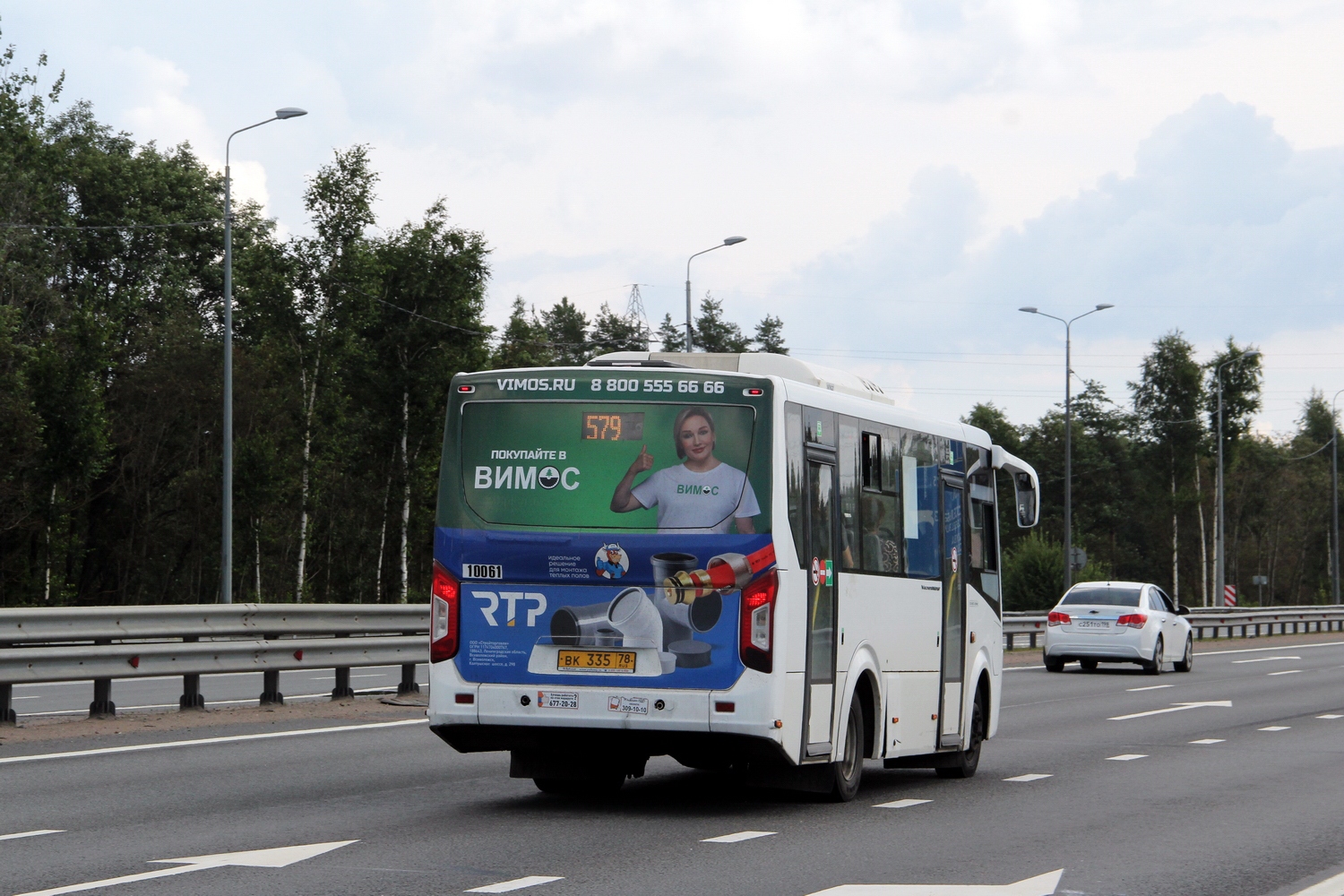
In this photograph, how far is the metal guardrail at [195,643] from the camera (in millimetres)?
14445

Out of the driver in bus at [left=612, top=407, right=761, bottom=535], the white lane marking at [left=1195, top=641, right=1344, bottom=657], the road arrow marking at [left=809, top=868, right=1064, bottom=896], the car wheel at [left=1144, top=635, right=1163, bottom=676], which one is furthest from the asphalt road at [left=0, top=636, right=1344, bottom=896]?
the white lane marking at [left=1195, top=641, right=1344, bottom=657]

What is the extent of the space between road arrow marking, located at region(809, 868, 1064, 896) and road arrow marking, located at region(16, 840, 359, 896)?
2515 mm

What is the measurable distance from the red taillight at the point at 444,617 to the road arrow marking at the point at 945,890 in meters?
A: 3.57

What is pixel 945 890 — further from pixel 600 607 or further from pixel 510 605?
pixel 510 605

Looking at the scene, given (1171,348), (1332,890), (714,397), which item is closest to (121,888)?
(714,397)

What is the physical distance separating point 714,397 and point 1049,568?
178 ft

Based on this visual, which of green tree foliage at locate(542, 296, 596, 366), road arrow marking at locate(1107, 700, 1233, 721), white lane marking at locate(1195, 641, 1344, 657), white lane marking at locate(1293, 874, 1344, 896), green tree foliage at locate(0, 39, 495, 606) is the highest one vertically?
green tree foliage at locate(542, 296, 596, 366)

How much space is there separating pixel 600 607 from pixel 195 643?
686cm

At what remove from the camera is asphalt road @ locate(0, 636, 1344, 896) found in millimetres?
8328

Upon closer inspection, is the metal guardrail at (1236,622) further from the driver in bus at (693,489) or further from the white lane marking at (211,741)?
the driver in bus at (693,489)

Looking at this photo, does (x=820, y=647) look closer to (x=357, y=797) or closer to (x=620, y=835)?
(x=620, y=835)

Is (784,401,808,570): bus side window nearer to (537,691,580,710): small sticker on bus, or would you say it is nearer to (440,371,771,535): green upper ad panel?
(440,371,771,535): green upper ad panel

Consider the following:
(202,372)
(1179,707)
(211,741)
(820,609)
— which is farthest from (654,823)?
(202,372)

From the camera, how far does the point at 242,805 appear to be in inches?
421
